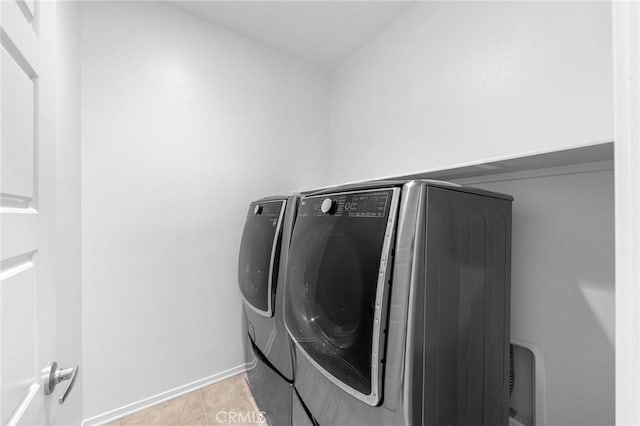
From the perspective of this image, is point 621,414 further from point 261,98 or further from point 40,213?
point 261,98

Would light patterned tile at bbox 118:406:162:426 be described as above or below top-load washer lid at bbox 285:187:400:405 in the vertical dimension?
below

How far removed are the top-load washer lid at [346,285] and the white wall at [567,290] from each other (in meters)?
0.83

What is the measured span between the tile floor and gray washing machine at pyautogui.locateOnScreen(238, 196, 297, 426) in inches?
3.0

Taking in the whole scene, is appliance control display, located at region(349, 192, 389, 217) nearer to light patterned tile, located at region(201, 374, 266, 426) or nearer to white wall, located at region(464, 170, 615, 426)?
white wall, located at region(464, 170, 615, 426)

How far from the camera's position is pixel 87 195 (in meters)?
1.54

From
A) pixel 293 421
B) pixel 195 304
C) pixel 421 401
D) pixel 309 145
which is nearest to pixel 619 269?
pixel 421 401

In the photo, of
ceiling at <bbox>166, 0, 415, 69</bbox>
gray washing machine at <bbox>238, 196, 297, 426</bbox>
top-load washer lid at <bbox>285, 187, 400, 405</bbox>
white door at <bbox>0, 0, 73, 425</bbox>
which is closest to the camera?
white door at <bbox>0, 0, 73, 425</bbox>

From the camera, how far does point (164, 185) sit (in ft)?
5.82

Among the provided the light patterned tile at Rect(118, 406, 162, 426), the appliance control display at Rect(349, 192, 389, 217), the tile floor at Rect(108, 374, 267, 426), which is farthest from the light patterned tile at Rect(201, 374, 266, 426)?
the appliance control display at Rect(349, 192, 389, 217)

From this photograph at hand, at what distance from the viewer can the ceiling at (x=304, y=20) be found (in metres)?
1.78

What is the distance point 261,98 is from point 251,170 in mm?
605

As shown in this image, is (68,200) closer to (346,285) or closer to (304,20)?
(346,285)

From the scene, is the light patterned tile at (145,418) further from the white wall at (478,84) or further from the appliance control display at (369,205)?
the white wall at (478,84)

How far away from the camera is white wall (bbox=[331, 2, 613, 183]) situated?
3.47 feet
